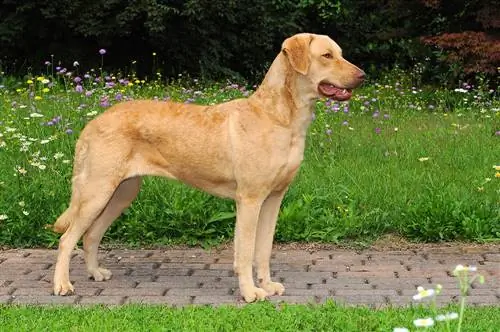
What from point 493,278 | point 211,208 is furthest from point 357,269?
point 211,208

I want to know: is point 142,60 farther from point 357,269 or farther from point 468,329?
point 468,329

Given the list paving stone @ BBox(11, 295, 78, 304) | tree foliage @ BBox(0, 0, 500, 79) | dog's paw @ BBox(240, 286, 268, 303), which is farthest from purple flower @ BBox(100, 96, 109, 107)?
tree foliage @ BBox(0, 0, 500, 79)

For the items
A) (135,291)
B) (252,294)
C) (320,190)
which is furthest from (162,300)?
(320,190)

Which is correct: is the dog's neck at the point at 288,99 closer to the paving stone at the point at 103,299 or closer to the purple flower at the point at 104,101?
the paving stone at the point at 103,299

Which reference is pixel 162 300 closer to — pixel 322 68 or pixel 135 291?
pixel 135 291

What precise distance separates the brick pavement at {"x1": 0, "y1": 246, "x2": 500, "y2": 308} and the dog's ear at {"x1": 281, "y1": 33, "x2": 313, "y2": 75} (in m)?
1.59

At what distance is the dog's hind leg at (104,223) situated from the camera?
20.6 ft

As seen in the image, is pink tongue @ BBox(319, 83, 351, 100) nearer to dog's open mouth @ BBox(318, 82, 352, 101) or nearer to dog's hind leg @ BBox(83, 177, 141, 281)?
dog's open mouth @ BBox(318, 82, 352, 101)

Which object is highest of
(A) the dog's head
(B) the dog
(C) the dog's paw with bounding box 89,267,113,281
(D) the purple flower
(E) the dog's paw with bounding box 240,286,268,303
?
(A) the dog's head

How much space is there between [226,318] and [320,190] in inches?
119

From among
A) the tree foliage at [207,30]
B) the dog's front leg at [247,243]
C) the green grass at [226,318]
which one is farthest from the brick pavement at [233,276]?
the tree foliage at [207,30]

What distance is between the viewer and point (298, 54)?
5.57m

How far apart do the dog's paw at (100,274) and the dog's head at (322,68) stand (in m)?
2.13

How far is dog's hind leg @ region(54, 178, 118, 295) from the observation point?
5840 millimetres
